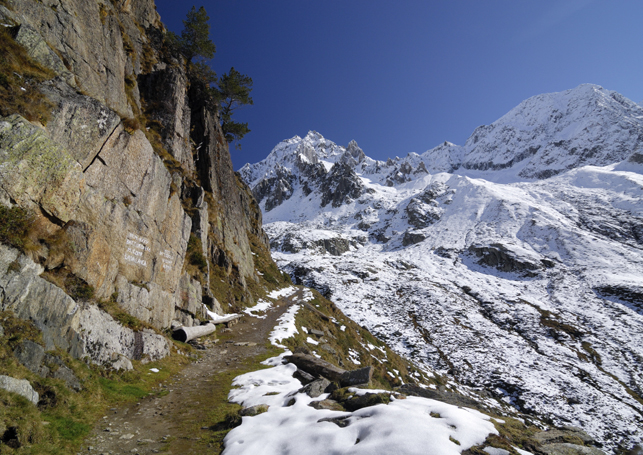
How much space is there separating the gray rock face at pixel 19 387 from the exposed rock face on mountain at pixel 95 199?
1.81 m

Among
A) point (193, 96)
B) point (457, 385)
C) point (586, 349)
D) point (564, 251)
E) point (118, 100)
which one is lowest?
point (457, 385)

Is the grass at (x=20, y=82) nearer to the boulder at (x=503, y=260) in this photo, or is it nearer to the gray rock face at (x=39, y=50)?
the gray rock face at (x=39, y=50)

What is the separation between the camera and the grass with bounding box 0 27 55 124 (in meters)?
9.64

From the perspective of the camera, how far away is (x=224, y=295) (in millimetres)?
26578

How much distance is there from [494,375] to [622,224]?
102786 mm

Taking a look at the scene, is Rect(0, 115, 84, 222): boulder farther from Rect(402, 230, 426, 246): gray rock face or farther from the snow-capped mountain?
Rect(402, 230, 426, 246): gray rock face

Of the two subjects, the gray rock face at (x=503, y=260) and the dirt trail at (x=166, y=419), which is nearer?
the dirt trail at (x=166, y=419)

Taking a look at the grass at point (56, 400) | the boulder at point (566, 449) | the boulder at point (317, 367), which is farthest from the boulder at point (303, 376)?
the boulder at point (566, 449)

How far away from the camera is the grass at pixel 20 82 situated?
9641 millimetres

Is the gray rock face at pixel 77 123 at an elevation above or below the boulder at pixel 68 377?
above

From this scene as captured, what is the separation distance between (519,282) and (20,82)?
109603 millimetres

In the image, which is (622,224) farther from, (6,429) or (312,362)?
(6,429)

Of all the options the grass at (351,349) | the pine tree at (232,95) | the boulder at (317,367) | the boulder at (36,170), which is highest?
the pine tree at (232,95)

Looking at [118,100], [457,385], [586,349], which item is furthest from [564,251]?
[118,100]
